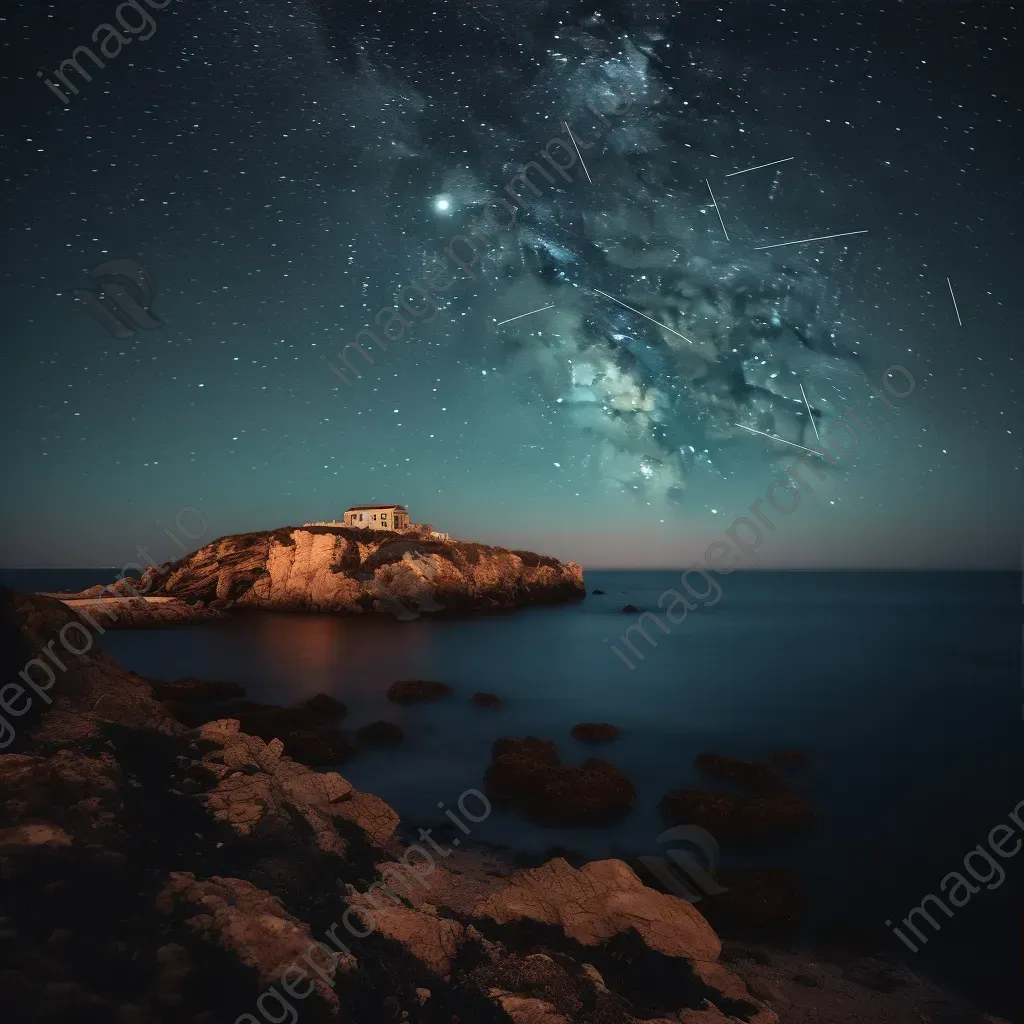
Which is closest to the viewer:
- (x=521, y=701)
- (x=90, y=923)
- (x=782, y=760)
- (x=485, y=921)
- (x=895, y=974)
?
(x=90, y=923)

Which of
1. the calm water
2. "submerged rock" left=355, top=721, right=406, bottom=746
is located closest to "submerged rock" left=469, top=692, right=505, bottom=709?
the calm water

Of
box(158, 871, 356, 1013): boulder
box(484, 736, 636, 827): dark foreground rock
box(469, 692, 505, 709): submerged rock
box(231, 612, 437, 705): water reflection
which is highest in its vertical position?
box(158, 871, 356, 1013): boulder

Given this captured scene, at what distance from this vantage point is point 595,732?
2083 cm

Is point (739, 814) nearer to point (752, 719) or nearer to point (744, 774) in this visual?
point (744, 774)

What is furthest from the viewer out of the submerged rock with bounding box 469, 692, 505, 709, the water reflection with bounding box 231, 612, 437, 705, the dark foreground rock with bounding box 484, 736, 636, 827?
the water reflection with bounding box 231, 612, 437, 705

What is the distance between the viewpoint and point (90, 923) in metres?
4.61

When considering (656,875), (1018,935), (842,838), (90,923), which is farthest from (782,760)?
(90,923)

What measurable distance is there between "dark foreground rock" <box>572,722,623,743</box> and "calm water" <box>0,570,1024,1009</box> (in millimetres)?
623

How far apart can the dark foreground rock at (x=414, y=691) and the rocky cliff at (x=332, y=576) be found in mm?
39414

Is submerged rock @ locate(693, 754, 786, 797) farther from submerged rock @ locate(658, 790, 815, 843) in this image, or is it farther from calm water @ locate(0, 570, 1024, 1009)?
submerged rock @ locate(658, 790, 815, 843)

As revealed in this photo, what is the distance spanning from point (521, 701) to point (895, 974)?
19.2m

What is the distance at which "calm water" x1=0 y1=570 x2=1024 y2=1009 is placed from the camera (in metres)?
11.8

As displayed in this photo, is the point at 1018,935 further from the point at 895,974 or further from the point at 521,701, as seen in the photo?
the point at 521,701

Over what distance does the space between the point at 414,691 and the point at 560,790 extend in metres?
13.9
